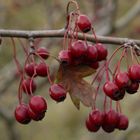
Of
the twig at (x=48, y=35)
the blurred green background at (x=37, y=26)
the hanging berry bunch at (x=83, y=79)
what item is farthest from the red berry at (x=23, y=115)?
the blurred green background at (x=37, y=26)

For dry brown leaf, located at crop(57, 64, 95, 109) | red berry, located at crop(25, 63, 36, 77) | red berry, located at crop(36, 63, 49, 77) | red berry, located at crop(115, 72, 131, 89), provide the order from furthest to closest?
red berry, located at crop(25, 63, 36, 77) < red berry, located at crop(36, 63, 49, 77) < dry brown leaf, located at crop(57, 64, 95, 109) < red berry, located at crop(115, 72, 131, 89)

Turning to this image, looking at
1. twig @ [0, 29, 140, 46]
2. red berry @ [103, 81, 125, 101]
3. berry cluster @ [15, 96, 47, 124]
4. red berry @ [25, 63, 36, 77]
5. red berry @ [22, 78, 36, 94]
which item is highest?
twig @ [0, 29, 140, 46]

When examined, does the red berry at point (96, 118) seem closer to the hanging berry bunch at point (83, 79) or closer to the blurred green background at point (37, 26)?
the hanging berry bunch at point (83, 79)

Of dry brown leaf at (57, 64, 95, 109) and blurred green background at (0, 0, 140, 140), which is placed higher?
blurred green background at (0, 0, 140, 140)

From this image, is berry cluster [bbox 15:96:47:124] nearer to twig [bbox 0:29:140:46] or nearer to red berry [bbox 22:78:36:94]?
red berry [bbox 22:78:36:94]

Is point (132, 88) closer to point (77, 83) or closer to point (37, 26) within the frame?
point (77, 83)

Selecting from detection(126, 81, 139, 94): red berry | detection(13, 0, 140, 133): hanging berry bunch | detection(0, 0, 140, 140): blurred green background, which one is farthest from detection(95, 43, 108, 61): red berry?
detection(0, 0, 140, 140): blurred green background

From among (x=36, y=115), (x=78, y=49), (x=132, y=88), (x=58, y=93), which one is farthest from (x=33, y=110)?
(x=132, y=88)
